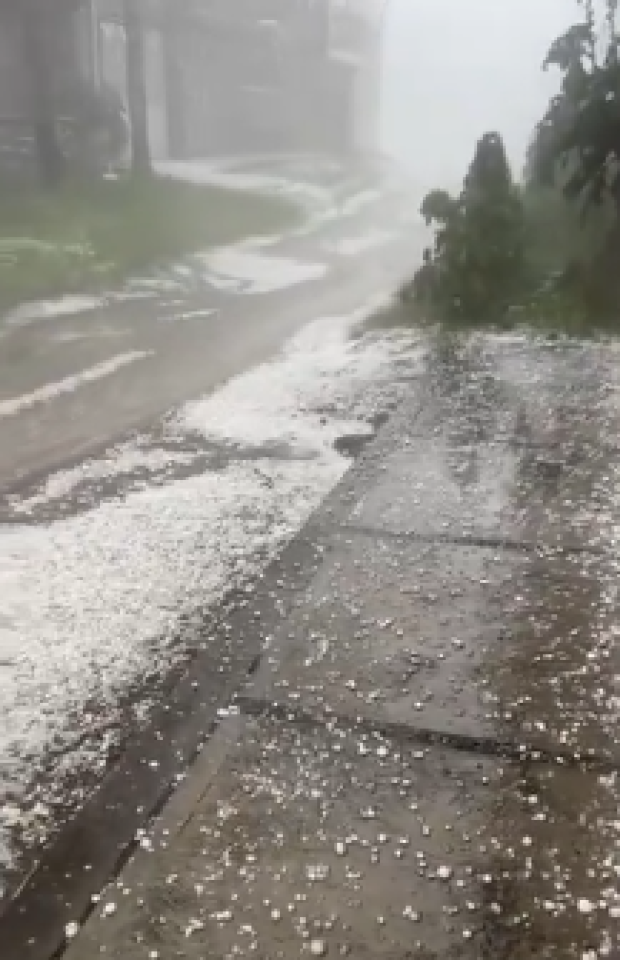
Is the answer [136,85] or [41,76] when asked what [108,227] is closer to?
[41,76]

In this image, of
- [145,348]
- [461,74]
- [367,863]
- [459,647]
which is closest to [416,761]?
[367,863]

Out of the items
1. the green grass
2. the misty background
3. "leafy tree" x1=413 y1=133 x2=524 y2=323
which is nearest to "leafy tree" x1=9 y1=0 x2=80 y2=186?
the green grass

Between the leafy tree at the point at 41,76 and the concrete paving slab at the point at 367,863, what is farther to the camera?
the leafy tree at the point at 41,76

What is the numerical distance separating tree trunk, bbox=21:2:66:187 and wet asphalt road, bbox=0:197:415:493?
14.2 ft

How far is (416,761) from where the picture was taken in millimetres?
3119

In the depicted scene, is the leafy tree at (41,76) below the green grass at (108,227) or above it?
above

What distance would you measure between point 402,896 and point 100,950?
0.81 metres

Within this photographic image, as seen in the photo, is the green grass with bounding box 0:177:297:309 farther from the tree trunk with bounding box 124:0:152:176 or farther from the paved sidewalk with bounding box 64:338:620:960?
the paved sidewalk with bounding box 64:338:620:960

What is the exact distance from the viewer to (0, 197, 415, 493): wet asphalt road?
7051 millimetres

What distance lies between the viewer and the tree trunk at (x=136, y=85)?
59.3 ft

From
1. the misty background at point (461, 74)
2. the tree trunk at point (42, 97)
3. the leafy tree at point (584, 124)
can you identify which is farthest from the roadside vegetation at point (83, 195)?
the misty background at point (461, 74)

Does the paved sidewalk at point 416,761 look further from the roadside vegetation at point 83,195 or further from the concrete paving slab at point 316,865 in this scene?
the roadside vegetation at point 83,195

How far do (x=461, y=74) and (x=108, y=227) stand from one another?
6283 centimetres

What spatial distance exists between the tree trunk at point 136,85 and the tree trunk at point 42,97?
5.36 ft
